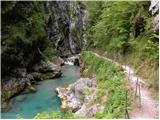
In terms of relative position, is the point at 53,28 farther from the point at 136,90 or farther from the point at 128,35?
the point at 136,90

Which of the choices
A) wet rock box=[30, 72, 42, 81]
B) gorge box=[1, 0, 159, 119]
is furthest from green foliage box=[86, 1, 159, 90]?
wet rock box=[30, 72, 42, 81]

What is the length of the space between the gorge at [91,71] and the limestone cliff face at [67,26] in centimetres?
1409

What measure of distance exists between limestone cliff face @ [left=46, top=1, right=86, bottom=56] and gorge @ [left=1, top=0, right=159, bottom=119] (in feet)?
46.2

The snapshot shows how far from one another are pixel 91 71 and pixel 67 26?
87.3 feet

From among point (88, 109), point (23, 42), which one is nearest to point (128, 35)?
point (23, 42)

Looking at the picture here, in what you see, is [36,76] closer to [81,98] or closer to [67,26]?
[81,98]

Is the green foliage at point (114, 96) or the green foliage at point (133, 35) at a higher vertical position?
the green foliage at point (133, 35)

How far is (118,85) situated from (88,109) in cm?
242

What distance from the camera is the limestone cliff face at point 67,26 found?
51.2m

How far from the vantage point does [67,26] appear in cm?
5716

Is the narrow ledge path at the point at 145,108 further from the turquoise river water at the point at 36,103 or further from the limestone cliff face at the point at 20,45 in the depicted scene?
the limestone cliff face at the point at 20,45

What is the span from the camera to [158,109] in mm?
14305

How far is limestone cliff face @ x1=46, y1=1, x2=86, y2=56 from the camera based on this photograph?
5118 centimetres

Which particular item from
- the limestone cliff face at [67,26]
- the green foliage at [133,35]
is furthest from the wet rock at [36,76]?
the limestone cliff face at [67,26]
